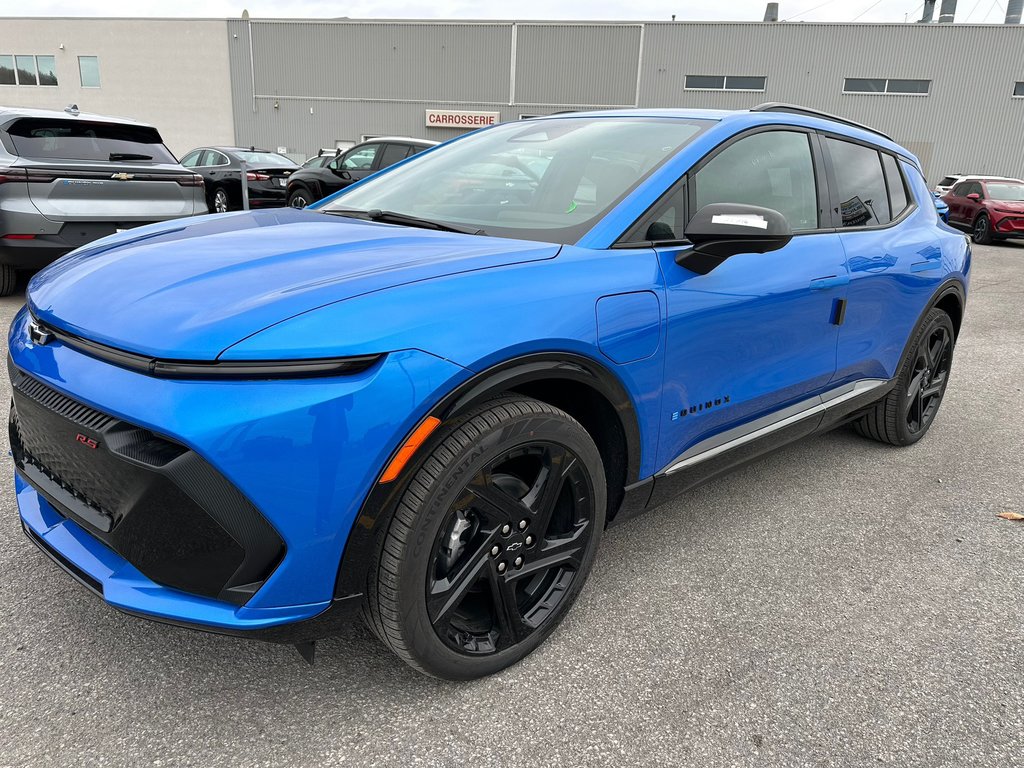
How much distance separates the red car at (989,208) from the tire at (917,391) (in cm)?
1402

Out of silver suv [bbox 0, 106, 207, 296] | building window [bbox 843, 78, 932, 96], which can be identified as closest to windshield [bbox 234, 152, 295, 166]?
silver suv [bbox 0, 106, 207, 296]

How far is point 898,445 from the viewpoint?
3881mm

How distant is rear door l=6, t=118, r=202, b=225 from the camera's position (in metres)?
5.56

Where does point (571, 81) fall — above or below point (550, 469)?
above

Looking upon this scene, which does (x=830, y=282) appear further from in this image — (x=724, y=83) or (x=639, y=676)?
(x=724, y=83)

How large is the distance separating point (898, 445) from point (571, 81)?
28.9 meters

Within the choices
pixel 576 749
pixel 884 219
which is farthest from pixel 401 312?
pixel 884 219

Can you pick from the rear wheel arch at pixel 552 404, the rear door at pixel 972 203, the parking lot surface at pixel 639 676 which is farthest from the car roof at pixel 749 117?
the rear door at pixel 972 203

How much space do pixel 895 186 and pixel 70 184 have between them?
19.0ft

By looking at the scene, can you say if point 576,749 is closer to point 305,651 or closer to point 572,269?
point 305,651

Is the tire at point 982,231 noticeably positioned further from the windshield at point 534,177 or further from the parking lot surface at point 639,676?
the windshield at point 534,177

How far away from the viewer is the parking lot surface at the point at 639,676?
172 centimetres

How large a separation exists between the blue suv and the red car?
610 inches

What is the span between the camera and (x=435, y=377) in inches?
62.3
